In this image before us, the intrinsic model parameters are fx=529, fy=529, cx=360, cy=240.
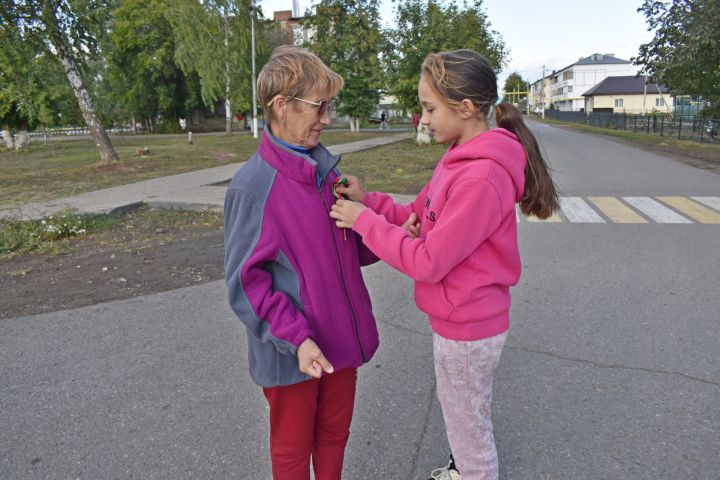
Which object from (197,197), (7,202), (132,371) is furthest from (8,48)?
(132,371)

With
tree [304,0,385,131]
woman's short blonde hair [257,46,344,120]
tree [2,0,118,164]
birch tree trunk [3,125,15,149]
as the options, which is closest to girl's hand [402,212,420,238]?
woman's short blonde hair [257,46,344,120]

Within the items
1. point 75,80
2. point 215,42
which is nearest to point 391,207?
point 75,80

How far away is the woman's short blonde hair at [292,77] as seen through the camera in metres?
1.69

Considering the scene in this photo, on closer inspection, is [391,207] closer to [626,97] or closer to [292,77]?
[292,77]

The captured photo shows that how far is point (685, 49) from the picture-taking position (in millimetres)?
18406

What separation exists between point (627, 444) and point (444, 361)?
1360mm

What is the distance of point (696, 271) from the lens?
540 centimetres

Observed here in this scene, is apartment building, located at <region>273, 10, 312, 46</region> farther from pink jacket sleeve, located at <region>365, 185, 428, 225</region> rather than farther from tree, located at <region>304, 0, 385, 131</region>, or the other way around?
pink jacket sleeve, located at <region>365, 185, 428, 225</region>

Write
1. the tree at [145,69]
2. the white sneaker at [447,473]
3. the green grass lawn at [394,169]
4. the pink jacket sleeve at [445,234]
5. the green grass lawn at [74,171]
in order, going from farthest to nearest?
1. the tree at [145,69]
2. the green grass lawn at [394,169]
3. the green grass lawn at [74,171]
4. the white sneaker at [447,473]
5. the pink jacket sleeve at [445,234]

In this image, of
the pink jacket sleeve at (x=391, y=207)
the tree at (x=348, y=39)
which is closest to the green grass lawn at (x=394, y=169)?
the pink jacket sleeve at (x=391, y=207)

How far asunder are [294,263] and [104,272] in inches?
185

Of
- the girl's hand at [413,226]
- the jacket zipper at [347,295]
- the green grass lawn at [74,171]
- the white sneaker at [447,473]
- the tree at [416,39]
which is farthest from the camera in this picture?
the tree at [416,39]

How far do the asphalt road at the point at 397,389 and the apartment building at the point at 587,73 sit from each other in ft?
335

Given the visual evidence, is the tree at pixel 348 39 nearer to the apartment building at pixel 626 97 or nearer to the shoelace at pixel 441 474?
the shoelace at pixel 441 474
